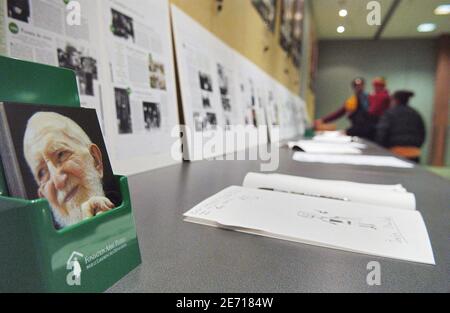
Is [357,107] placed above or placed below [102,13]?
below

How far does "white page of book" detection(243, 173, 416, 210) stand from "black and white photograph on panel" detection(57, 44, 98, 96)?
0.36 m

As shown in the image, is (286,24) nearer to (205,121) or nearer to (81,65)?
(205,121)

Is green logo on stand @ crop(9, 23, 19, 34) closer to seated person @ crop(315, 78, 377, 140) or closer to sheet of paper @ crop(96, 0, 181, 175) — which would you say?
sheet of paper @ crop(96, 0, 181, 175)

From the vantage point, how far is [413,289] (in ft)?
0.87

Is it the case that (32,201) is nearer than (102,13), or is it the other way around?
(32,201)

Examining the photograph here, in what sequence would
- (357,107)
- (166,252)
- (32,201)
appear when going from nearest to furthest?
(32,201) → (166,252) → (357,107)

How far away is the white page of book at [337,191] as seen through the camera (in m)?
0.53

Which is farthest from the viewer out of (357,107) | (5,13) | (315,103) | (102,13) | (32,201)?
(315,103)

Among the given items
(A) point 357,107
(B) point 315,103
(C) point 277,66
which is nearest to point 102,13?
(C) point 277,66

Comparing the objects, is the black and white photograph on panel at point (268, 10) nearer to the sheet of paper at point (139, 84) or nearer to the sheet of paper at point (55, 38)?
the sheet of paper at point (139, 84)

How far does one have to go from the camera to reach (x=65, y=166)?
241mm

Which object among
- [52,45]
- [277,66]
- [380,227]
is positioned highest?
[277,66]
